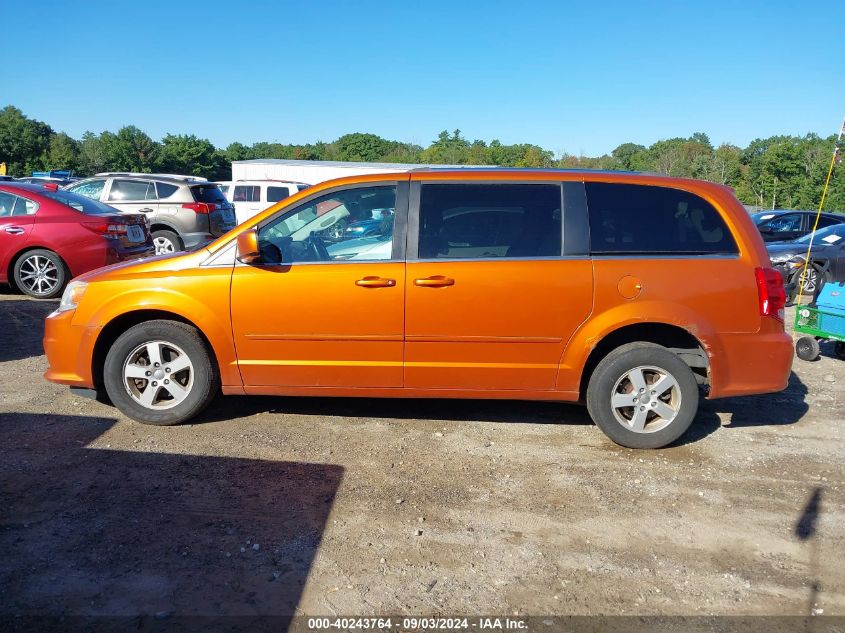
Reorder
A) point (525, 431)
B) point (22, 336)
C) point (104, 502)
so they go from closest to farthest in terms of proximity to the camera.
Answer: point (104, 502), point (525, 431), point (22, 336)

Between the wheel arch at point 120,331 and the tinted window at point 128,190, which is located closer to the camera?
the wheel arch at point 120,331

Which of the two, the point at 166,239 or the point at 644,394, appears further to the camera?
the point at 166,239

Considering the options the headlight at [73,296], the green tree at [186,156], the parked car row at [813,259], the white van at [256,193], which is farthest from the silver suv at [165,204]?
the green tree at [186,156]

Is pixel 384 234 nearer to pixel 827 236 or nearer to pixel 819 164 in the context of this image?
pixel 827 236

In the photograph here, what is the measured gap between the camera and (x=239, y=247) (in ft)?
15.3

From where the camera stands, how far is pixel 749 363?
465cm

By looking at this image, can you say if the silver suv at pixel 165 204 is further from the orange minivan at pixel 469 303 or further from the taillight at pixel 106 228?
the orange minivan at pixel 469 303

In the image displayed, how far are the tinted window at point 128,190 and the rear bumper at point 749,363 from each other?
39.1 feet

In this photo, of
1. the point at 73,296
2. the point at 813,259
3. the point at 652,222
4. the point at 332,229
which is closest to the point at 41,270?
the point at 73,296

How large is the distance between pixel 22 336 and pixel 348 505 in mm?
5560

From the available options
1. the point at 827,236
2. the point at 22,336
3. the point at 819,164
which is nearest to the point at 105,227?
the point at 22,336

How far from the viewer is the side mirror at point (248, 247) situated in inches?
181

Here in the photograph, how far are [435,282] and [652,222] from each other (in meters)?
1.57

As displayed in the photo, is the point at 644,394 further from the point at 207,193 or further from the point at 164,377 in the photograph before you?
the point at 207,193
